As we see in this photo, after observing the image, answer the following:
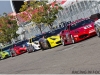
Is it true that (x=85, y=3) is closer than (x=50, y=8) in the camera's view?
Yes

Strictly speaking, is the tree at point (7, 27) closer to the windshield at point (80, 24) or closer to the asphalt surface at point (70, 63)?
the windshield at point (80, 24)

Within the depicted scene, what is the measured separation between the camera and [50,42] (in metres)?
19.8

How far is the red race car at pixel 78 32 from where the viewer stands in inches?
628

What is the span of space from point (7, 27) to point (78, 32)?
3440 centimetres

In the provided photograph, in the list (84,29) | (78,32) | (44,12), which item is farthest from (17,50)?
(84,29)

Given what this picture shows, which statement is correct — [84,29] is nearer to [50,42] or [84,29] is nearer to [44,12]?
[50,42]

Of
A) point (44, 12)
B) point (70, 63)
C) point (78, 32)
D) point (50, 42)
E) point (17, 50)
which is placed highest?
point (44, 12)

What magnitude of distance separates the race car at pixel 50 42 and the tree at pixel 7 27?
1139 inches

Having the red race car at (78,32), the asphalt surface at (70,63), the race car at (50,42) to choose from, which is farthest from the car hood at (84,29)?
the race car at (50,42)

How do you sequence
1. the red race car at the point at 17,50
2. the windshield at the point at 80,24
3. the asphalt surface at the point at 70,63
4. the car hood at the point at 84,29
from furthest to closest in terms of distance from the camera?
the red race car at the point at 17,50 → the windshield at the point at 80,24 → the car hood at the point at 84,29 → the asphalt surface at the point at 70,63

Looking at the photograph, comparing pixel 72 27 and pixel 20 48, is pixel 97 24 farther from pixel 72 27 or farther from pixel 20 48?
pixel 20 48

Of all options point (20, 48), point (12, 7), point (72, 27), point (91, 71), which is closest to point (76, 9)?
point (20, 48)

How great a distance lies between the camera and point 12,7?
70812 mm

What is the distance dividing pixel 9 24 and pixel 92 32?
35264mm
